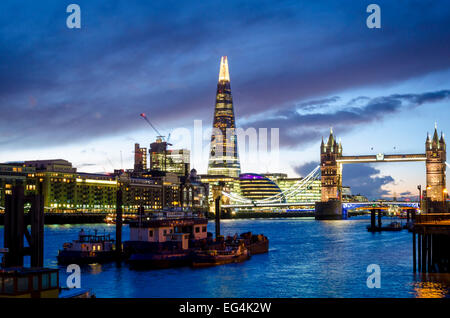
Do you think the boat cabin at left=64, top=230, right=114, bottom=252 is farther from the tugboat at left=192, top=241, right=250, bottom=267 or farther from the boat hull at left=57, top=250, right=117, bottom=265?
the tugboat at left=192, top=241, right=250, bottom=267

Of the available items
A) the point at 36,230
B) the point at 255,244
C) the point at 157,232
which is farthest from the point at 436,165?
the point at 36,230

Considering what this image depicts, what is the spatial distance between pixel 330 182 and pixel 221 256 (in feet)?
470

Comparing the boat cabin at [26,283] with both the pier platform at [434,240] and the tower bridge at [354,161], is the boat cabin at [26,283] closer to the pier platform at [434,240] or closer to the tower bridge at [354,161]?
the pier platform at [434,240]

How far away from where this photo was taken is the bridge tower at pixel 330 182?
567 ft

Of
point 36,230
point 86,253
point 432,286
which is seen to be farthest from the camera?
point 86,253

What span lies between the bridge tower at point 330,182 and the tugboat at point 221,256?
12613cm

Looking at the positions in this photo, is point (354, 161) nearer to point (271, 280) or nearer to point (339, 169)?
point (339, 169)

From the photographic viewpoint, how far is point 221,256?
146 ft

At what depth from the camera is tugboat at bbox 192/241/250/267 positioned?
4253 cm

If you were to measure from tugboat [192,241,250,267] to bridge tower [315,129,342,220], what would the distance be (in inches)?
4966
